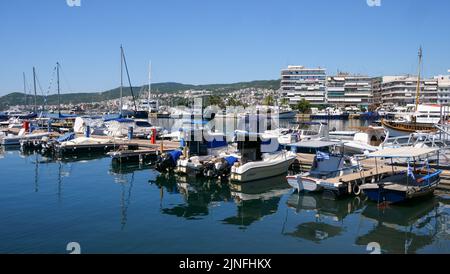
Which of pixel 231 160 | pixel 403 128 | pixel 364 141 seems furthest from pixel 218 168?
pixel 403 128

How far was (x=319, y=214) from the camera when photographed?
20000mm

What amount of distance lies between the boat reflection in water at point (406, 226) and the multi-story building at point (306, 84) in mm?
139919

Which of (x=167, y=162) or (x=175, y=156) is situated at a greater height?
(x=175, y=156)

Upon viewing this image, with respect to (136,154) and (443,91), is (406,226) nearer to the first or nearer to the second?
(136,154)

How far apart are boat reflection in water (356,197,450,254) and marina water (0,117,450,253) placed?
43 millimetres

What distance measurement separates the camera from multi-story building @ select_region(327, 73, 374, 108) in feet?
516

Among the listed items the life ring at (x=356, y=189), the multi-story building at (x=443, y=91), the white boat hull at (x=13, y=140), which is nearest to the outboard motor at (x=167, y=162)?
the life ring at (x=356, y=189)

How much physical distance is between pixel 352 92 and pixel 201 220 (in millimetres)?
149104

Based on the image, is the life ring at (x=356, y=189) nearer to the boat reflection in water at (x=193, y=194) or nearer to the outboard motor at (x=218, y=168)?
the boat reflection in water at (x=193, y=194)

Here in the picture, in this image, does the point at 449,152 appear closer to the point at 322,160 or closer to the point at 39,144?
the point at 322,160

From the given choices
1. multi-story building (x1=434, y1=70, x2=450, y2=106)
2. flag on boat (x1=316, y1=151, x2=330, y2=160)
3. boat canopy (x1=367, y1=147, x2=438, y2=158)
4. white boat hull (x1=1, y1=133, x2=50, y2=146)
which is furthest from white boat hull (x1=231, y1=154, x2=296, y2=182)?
multi-story building (x1=434, y1=70, x2=450, y2=106)

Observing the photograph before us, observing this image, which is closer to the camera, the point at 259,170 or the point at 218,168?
the point at 259,170

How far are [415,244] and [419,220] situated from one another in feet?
11.4

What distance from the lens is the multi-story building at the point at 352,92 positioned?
157250 mm
